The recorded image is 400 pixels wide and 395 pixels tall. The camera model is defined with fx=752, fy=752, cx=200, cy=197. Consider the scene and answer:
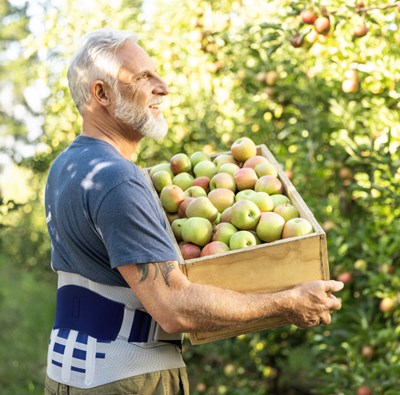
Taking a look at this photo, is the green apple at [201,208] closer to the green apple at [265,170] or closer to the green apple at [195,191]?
the green apple at [195,191]

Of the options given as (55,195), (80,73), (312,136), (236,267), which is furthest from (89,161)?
(312,136)

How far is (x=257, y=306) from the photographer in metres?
2.04

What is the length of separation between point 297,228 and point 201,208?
0.98ft

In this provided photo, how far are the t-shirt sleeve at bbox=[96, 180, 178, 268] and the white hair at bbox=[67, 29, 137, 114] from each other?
448mm

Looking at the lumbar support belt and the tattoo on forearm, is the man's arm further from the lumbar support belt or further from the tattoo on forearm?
the lumbar support belt

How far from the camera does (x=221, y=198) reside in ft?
7.55

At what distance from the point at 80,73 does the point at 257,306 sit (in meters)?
0.89

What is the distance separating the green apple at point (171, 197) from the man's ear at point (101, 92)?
0.32 meters

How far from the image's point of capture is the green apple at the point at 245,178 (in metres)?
2.35

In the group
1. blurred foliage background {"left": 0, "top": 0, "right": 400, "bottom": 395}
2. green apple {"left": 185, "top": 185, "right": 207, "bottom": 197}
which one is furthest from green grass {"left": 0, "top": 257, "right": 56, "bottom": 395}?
green apple {"left": 185, "top": 185, "right": 207, "bottom": 197}

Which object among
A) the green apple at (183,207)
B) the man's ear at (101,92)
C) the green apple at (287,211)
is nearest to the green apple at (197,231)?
the green apple at (183,207)

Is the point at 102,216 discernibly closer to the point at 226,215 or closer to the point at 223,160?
the point at 226,215

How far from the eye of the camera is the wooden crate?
2.04 m

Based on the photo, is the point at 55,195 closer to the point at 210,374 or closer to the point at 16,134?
the point at 210,374
